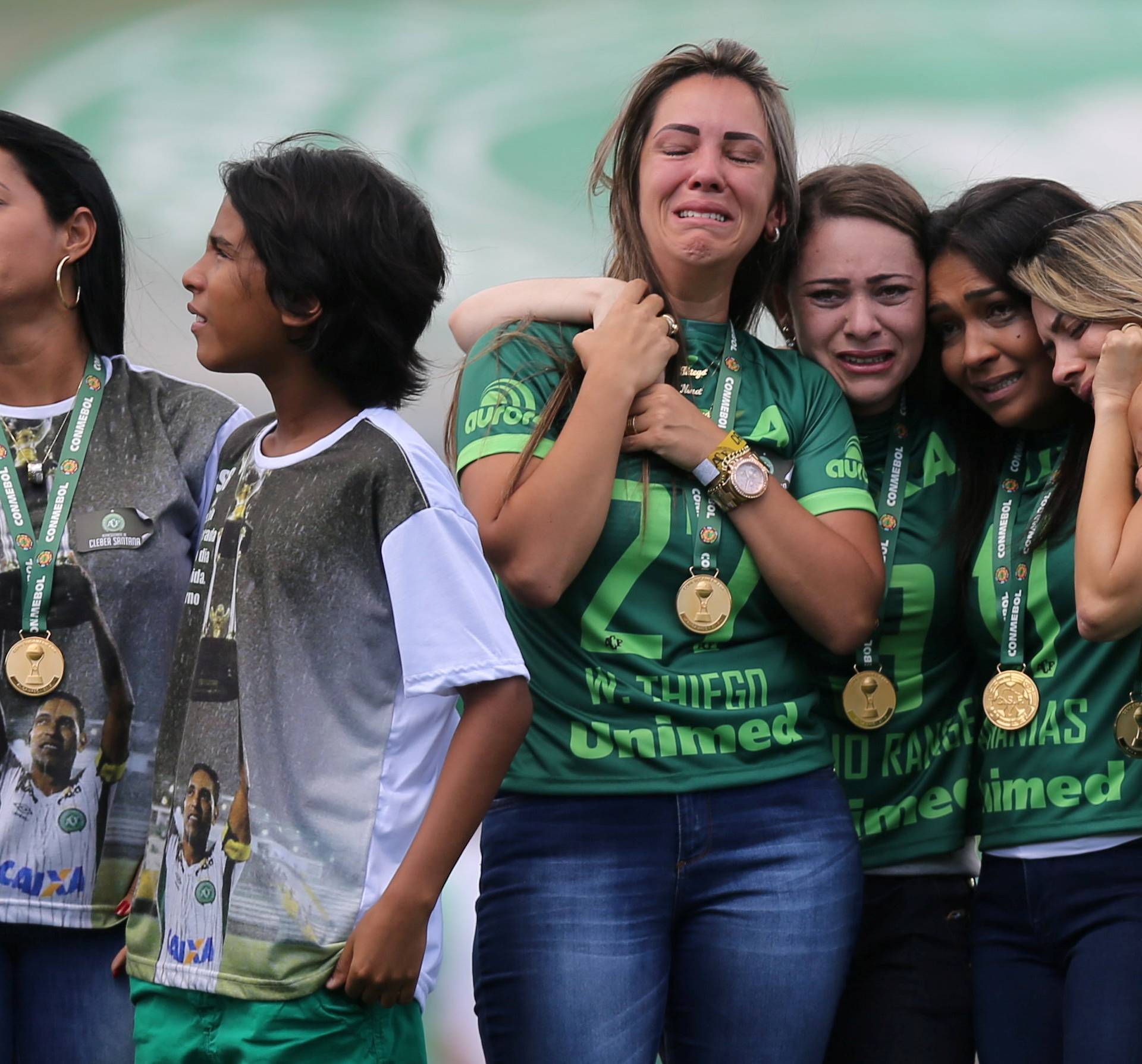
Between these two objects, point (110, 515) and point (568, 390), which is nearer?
point (110, 515)

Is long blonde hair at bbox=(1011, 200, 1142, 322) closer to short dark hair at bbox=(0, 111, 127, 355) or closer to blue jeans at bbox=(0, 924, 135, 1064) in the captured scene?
short dark hair at bbox=(0, 111, 127, 355)

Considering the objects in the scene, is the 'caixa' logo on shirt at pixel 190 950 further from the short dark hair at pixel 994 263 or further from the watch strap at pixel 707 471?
the short dark hair at pixel 994 263

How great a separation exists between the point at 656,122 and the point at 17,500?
40.7 inches

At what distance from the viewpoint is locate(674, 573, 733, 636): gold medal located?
76.0 inches

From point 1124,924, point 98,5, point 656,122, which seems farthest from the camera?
point 98,5

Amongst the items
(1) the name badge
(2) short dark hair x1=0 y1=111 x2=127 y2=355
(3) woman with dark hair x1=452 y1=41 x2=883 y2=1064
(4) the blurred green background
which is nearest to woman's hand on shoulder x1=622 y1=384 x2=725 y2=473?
(3) woman with dark hair x1=452 y1=41 x2=883 y2=1064

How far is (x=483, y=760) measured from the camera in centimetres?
165

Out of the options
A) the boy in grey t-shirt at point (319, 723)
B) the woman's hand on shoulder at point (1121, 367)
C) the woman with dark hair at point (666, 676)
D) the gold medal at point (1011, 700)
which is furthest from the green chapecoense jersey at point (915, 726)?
the boy in grey t-shirt at point (319, 723)

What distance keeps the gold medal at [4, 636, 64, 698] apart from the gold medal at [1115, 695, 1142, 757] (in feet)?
4.48

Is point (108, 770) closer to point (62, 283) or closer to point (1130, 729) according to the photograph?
point (62, 283)

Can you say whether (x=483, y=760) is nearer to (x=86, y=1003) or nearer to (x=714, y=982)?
(x=714, y=982)

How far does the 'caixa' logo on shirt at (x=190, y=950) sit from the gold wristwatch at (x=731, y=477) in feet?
2.70

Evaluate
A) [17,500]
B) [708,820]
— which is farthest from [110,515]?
[708,820]

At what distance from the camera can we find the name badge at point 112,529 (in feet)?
6.15
